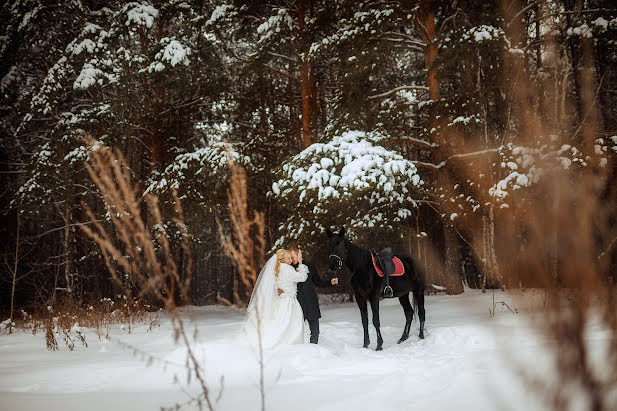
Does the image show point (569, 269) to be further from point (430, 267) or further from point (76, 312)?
point (430, 267)

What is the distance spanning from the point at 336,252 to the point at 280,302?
120cm

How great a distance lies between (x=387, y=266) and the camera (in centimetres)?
693

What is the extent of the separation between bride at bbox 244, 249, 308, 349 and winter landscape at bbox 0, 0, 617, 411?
3 cm

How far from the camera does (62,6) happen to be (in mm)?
13641

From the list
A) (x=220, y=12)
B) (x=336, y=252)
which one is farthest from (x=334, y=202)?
(x=220, y=12)

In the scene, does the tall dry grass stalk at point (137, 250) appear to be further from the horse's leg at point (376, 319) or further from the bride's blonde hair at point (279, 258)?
the horse's leg at point (376, 319)

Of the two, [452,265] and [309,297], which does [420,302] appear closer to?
[309,297]

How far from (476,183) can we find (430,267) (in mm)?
8263

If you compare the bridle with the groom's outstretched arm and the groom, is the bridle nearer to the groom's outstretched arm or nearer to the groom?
the groom

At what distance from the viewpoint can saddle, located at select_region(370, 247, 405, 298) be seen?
6.80 metres

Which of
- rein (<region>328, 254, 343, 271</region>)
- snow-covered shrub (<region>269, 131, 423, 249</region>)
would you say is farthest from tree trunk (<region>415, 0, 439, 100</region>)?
rein (<region>328, 254, 343, 271</region>)

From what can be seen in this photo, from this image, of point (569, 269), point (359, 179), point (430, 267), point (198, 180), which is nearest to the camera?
point (569, 269)

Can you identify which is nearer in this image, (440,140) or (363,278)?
(363,278)

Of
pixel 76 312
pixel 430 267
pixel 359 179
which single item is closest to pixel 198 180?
pixel 76 312
